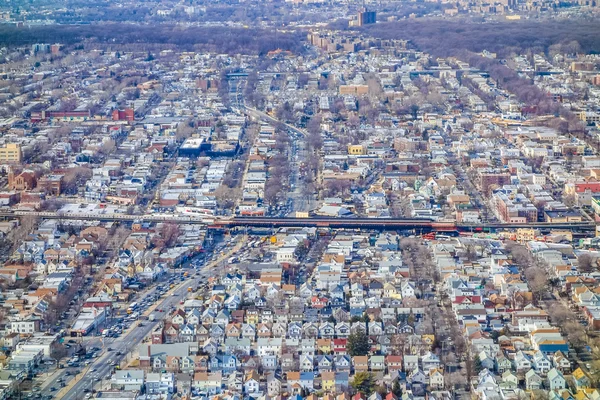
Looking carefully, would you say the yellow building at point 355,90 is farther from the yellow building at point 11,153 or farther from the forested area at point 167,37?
the yellow building at point 11,153

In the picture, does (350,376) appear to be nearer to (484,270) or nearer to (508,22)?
(484,270)

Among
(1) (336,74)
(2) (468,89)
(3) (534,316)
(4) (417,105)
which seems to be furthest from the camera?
(1) (336,74)

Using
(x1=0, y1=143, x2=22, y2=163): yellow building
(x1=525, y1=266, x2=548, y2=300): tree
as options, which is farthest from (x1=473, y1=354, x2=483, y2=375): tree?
(x1=0, y1=143, x2=22, y2=163): yellow building

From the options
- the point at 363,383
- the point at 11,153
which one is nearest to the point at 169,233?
the point at 363,383

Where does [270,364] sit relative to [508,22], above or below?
above

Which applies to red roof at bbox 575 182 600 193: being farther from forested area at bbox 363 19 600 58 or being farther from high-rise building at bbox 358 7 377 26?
high-rise building at bbox 358 7 377 26

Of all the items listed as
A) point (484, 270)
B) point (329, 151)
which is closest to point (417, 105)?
point (329, 151)

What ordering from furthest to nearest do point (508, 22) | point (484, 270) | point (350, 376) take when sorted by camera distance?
point (508, 22) → point (484, 270) → point (350, 376)

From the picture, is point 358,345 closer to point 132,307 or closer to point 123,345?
point 123,345
